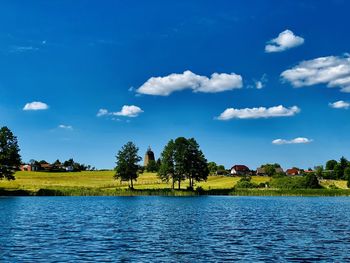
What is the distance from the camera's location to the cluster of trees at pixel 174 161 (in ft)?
484

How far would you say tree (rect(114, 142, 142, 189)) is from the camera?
484ft

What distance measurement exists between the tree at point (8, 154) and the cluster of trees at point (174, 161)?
32.7 m

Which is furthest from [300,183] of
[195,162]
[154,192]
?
[154,192]

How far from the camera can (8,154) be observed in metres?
127

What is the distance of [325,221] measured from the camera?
2234 inches

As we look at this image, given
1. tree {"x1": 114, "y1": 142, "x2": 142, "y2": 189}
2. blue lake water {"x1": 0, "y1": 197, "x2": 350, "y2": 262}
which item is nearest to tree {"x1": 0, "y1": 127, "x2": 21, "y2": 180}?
tree {"x1": 114, "y1": 142, "x2": 142, "y2": 189}

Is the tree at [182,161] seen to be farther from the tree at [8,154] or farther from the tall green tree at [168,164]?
the tree at [8,154]

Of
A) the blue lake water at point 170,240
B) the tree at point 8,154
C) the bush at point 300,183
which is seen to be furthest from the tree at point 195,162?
the blue lake water at point 170,240

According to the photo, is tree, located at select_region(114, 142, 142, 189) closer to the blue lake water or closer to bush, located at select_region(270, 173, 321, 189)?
bush, located at select_region(270, 173, 321, 189)

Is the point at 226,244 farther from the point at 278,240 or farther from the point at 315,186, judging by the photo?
the point at 315,186

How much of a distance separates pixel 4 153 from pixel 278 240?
106875mm

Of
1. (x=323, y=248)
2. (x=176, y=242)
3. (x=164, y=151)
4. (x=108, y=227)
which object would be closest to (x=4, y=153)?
(x=164, y=151)

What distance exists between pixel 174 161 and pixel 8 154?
52.1 metres

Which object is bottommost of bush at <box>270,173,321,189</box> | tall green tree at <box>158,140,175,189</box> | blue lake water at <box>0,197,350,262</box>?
blue lake water at <box>0,197,350,262</box>
